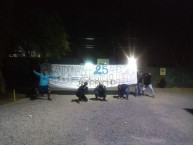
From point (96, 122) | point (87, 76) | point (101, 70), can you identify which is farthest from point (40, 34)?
point (96, 122)

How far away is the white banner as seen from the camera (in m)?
22.2

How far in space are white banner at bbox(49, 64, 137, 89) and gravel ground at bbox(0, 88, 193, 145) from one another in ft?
10.1

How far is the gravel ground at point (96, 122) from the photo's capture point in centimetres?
1020

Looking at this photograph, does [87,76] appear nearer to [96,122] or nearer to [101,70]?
[101,70]

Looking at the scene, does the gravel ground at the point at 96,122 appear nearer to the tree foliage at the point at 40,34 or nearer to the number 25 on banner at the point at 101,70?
the number 25 on banner at the point at 101,70

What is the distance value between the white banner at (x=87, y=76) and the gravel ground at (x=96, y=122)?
3087 millimetres

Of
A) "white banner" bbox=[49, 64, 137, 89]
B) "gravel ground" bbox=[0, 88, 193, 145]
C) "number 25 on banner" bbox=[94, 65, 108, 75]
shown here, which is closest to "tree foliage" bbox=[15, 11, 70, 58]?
"white banner" bbox=[49, 64, 137, 89]

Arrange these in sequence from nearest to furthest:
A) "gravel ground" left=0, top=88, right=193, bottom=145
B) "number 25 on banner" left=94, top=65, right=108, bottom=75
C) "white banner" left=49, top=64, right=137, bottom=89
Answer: "gravel ground" left=0, top=88, right=193, bottom=145 < "white banner" left=49, top=64, right=137, bottom=89 < "number 25 on banner" left=94, top=65, right=108, bottom=75

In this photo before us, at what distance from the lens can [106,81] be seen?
A: 2234 cm

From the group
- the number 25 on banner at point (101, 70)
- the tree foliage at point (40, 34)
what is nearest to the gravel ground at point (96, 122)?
the number 25 on banner at point (101, 70)

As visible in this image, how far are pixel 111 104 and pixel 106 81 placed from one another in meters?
4.70

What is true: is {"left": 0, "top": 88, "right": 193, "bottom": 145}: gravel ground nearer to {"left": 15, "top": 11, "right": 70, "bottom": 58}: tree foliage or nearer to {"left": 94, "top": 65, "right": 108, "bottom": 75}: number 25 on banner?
{"left": 94, "top": 65, "right": 108, "bottom": 75}: number 25 on banner

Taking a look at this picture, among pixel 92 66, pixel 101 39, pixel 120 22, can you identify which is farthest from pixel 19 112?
pixel 120 22

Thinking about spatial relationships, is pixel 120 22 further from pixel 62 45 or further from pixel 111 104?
pixel 111 104
